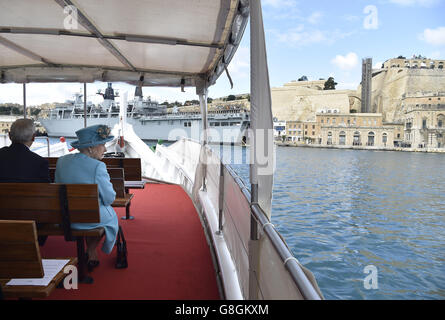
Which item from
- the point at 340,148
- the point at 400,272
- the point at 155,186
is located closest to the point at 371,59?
the point at 340,148

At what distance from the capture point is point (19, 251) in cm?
147

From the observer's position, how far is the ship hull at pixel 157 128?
166 feet

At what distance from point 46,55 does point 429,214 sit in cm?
2524

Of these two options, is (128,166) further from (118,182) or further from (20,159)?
(20,159)

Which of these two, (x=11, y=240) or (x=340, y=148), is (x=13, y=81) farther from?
(x=340, y=148)

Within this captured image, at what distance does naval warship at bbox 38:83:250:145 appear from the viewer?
165ft

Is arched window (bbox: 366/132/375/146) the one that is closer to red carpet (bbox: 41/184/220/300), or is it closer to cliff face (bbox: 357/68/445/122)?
cliff face (bbox: 357/68/445/122)

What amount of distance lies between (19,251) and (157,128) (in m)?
56.5

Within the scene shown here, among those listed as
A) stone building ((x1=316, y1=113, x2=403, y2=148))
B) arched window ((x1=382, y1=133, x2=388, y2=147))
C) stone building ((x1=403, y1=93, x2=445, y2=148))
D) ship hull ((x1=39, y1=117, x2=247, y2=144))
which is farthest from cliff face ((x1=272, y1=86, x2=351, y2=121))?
ship hull ((x1=39, y1=117, x2=247, y2=144))

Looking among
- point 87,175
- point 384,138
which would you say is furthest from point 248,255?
point 384,138

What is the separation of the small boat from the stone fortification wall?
93.6 m
